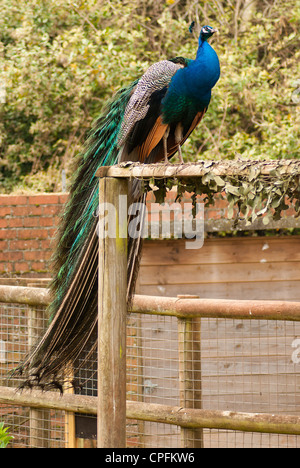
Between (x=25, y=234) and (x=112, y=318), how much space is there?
2.46 metres

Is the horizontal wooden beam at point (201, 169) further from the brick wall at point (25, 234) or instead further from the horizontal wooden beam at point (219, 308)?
the brick wall at point (25, 234)

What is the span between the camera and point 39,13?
714cm

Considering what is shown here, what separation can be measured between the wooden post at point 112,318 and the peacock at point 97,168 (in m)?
0.40

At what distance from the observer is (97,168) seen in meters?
3.30

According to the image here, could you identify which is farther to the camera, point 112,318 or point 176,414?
Answer: point 176,414

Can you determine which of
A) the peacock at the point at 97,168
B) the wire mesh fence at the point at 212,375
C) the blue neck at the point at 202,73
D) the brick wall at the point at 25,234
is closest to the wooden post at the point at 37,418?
the wire mesh fence at the point at 212,375

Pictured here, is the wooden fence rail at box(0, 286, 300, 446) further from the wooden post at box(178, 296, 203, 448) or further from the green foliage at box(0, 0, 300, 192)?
the green foliage at box(0, 0, 300, 192)

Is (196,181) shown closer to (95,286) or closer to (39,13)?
(95,286)

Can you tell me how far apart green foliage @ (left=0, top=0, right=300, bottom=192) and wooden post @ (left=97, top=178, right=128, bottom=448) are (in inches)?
140

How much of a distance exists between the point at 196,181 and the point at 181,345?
3.81 feet

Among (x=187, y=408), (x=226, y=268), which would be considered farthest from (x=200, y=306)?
(x=226, y=268)

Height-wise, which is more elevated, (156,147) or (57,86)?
(57,86)

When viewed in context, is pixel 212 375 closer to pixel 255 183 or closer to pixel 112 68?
pixel 255 183
